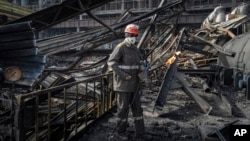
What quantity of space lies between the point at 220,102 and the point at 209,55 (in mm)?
6077

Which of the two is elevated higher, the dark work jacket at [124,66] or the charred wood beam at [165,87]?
the dark work jacket at [124,66]

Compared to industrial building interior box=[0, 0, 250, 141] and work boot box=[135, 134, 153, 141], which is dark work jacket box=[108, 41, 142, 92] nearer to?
industrial building interior box=[0, 0, 250, 141]

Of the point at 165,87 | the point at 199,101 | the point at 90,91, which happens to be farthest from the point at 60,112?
the point at 199,101

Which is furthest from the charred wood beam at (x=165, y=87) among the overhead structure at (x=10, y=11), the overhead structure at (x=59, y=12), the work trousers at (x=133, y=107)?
the overhead structure at (x=10, y=11)

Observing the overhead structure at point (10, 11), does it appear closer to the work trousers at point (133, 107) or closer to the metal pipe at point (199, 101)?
the metal pipe at point (199, 101)

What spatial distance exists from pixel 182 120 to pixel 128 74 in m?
2.30

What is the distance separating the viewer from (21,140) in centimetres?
362

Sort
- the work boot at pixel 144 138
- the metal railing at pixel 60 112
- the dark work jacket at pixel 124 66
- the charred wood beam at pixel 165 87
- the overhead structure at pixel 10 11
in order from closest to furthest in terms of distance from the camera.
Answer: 1. the metal railing at pixel 60 112
2. the dark work jacket at pixel 124 66
3. the work boot at pixel 144 138
4. the charred wood beam at pixel 165 87
5. the overhead structure at pixel 10 11

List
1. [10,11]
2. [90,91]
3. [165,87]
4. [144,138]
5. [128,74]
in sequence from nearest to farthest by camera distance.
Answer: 1. [128,74]
2. [144,138]
3. [165,87]
4. [90,91]
5. [10,11]

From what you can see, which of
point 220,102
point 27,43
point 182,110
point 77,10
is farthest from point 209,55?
point 27,43

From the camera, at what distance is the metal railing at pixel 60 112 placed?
3652 millimetres

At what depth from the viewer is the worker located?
15.8ft

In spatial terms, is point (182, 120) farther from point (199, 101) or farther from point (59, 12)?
point (59, 12)

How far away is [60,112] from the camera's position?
6.23 meters
